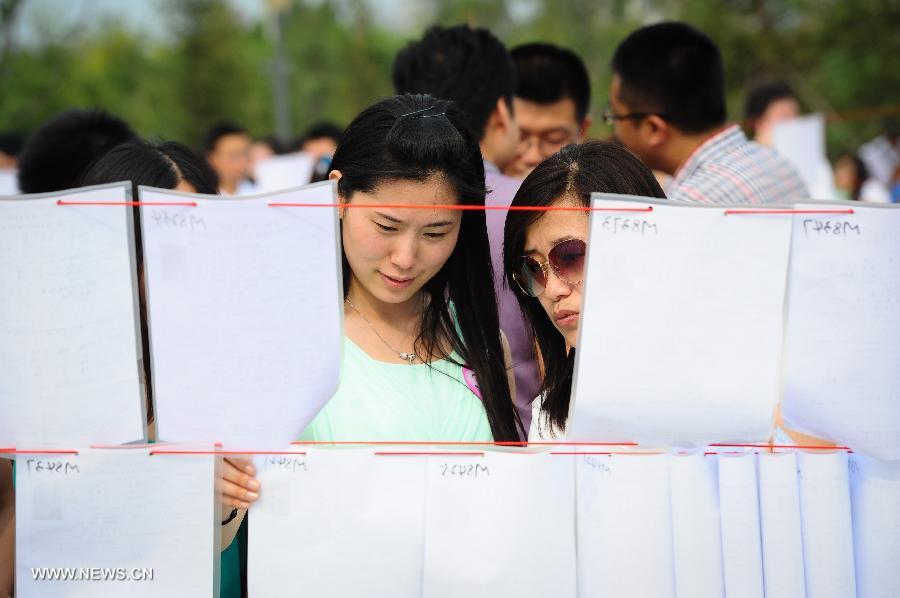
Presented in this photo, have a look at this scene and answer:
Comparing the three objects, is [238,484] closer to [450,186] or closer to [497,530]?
[497,530]

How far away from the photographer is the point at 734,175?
3090 mm

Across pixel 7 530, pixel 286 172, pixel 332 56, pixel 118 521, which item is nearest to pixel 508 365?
pixel 118 521

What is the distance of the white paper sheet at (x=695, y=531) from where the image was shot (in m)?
1.65

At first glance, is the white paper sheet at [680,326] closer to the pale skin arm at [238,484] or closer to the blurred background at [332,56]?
the pale skin arm at [238,484]

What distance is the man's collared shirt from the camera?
9.98 feet

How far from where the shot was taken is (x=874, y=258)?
1615mm

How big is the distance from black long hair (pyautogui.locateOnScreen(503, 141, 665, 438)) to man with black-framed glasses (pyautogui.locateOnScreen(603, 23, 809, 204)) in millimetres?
1301

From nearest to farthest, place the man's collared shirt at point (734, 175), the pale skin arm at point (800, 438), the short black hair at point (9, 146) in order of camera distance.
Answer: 1. the pale skin arm at point (800, 438)
2. the man's collared shirt at point (734, 175)
3. the short black hair at point (9, 146)

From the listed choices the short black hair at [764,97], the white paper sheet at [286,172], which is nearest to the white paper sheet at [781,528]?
the white paper sheet at [286,172]

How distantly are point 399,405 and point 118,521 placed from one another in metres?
0.58

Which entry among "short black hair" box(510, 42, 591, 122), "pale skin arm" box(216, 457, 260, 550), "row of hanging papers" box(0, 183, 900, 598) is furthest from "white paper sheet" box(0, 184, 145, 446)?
"short black hair" box(510, 42, 591, 122)

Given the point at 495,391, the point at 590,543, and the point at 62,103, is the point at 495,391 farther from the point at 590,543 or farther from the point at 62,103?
the point at 62,103

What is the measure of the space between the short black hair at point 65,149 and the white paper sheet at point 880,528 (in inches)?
100

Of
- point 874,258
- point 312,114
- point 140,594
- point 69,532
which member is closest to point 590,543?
point 874,258
